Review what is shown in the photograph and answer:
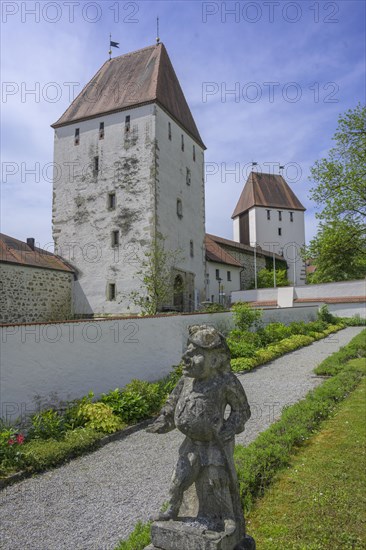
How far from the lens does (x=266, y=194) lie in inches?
1909

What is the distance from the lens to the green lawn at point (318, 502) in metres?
3.80

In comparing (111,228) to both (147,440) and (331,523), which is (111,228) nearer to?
(147,440)

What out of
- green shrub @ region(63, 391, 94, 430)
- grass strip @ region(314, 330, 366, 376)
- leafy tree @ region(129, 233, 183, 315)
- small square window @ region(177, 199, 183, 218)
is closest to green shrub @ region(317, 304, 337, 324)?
grass strip @ region(314, 330, 366, 376)

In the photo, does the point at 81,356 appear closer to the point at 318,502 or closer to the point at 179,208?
the point at 318,502

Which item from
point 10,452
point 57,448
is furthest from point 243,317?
point 10,452

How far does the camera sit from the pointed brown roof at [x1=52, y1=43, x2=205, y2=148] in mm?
22094

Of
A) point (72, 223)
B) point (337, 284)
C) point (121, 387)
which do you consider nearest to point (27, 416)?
point (121, 387)

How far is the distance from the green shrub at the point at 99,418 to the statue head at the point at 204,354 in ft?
17.2

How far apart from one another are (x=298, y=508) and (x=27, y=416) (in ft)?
17.0

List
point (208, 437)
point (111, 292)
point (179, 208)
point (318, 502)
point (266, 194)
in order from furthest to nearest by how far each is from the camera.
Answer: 1. point (266, 194)
2. point (179, 208)
3. point (111, 292)
4. point (318, 502)
5. point (208, 437)

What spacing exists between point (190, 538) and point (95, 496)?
3.00 metres

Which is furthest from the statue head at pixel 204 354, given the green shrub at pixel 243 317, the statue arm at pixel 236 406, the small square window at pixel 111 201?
the small square window at pixel 111 201

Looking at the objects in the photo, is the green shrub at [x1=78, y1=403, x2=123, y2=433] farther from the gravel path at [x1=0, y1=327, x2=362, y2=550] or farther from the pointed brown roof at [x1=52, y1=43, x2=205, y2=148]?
the pointed brown roof at [x1=52, y1=43, x2=205, y2=148]

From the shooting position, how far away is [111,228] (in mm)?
21188
